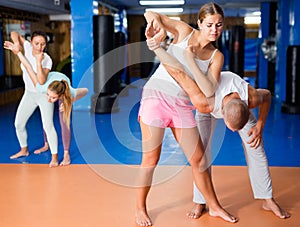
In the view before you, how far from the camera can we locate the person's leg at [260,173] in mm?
2330

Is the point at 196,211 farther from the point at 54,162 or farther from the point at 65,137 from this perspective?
the point at 65,137

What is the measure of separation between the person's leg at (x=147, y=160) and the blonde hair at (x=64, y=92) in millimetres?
1242

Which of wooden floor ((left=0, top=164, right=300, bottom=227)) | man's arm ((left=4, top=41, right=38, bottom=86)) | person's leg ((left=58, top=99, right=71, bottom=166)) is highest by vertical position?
man's arm ((left=4, top=41, right=38, bottom=86))

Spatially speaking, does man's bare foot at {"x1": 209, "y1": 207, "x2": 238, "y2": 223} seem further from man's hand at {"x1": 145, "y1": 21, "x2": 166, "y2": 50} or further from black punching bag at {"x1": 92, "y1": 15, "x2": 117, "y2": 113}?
black punching bag at {"x1": 92, "y1": 15, "x2": 117, "y2": 113}

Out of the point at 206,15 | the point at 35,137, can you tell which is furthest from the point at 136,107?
the point at 206,15

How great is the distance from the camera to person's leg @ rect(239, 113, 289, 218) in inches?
91.7

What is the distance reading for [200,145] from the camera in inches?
88.5

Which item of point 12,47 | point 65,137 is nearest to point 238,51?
point 65,137

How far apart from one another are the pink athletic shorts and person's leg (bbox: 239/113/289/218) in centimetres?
37

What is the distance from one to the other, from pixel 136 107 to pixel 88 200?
15.2 feet

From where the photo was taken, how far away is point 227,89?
2.19 meters

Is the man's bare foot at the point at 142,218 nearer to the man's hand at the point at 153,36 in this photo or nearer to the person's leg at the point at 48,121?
the man's hand at the point at 153,36

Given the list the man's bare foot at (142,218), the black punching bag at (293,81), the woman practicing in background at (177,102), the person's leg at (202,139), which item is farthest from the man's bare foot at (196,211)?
the black punching bag at (293,81)

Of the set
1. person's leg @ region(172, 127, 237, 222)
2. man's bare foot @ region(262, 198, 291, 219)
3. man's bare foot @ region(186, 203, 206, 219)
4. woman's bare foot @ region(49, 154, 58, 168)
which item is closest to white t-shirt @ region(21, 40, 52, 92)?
woman's bare foot @ region(49, 154, 58, 168)
